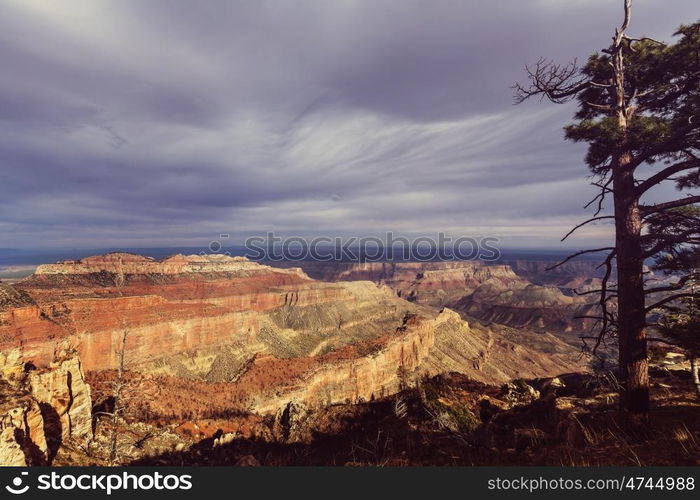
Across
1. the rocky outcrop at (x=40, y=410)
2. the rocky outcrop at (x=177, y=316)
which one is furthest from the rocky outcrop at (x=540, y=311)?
the rocky outcrop at (x=40, y=410)

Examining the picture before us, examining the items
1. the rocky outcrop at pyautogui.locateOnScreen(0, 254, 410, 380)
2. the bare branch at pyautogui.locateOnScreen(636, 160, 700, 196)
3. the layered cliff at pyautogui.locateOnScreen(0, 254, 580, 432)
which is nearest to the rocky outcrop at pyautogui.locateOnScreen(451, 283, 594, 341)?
the layered cliff at pyautogui.locateOnScreen(0, 254, 580, 432)

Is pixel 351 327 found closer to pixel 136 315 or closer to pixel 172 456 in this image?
pixel 136 315

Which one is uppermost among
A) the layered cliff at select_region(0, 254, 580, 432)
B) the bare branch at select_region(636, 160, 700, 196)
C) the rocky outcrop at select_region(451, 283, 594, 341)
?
the bare branch at select_region(636, 160, 700, 196)

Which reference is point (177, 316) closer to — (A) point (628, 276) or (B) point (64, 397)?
(B) point (64, 397)

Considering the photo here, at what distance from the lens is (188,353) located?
6284cm

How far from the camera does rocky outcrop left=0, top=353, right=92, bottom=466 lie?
12367 millimetres

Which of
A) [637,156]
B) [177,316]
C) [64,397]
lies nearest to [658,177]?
[637,156]

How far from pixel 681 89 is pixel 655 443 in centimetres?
990

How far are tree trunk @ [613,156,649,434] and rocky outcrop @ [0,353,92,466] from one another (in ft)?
67.0

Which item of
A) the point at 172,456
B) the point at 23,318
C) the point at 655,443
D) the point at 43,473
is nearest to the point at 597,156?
the point at 655,443

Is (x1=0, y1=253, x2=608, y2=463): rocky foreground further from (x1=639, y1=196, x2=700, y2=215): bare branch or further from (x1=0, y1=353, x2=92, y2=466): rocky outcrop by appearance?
(x1=639, y1=196, x2=700, y2=215): bare branch

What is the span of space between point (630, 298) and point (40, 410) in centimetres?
2554

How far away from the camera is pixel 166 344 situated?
6078 cm

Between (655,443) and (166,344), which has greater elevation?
(655,443)
